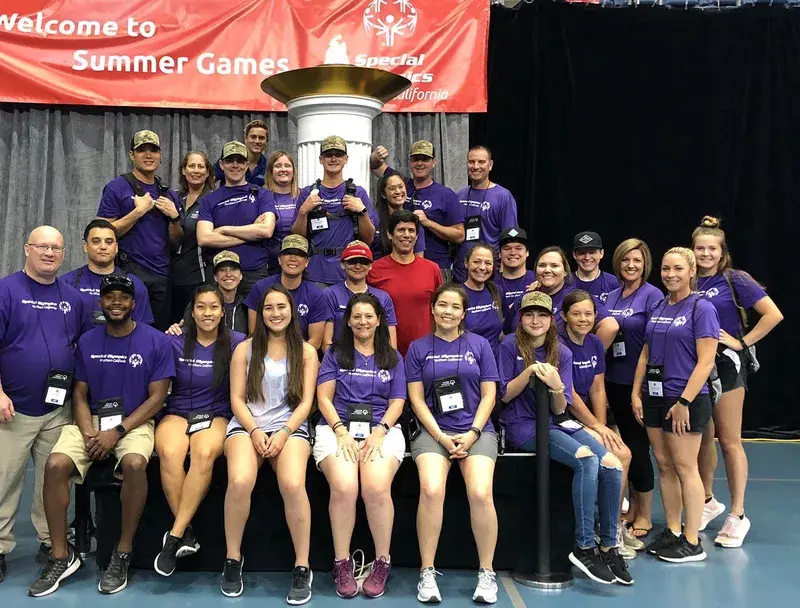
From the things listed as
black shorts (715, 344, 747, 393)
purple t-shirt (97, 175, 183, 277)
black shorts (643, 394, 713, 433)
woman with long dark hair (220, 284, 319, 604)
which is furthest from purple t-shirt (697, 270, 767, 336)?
purple t-shirt (97, 175, 183, 277)

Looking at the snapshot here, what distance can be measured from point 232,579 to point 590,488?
5.07 ft

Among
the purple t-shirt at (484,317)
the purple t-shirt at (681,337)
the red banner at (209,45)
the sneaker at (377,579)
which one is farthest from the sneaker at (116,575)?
the red banner at (209,45)

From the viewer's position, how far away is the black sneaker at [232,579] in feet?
9.93

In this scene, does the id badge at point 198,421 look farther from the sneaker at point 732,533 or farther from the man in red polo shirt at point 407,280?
the sneaker at point 732,533

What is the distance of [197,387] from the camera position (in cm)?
341

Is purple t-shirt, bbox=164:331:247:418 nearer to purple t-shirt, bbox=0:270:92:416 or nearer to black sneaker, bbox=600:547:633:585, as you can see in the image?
purple t-shirt, bbox=0:270:92:416

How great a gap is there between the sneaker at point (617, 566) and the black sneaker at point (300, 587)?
127 centimetres

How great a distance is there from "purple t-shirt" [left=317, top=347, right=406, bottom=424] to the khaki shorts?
0.79 m

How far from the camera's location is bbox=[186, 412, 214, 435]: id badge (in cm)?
331

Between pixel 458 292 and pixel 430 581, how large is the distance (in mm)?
1235

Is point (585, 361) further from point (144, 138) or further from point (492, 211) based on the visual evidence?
point (144, 138)

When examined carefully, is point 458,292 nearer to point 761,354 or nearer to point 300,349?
point 300,349

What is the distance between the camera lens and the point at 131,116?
595 cm

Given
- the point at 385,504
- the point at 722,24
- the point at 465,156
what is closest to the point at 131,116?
the point at 465,156
